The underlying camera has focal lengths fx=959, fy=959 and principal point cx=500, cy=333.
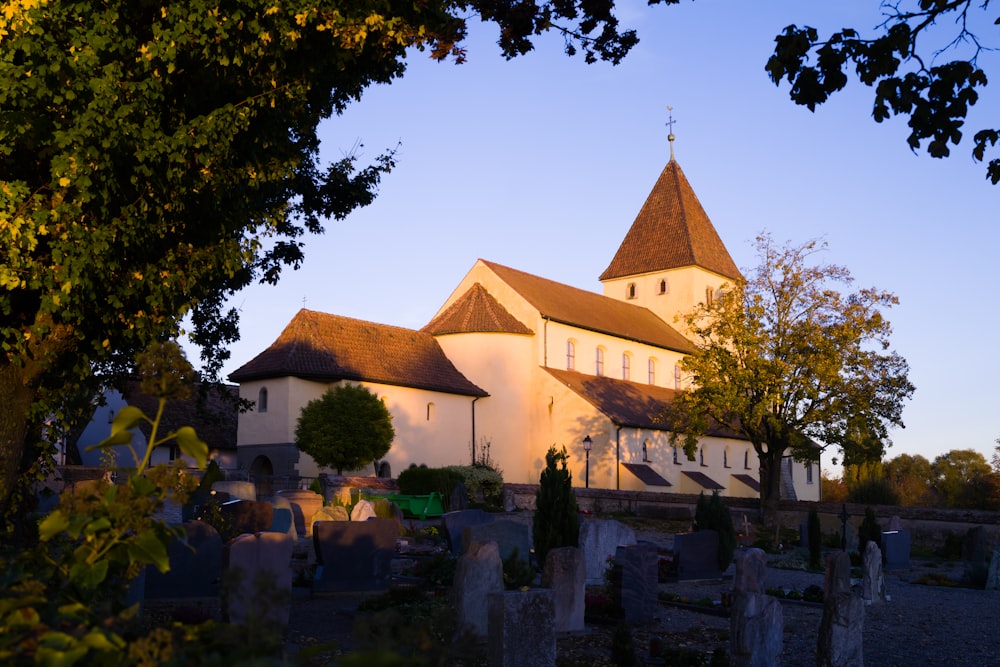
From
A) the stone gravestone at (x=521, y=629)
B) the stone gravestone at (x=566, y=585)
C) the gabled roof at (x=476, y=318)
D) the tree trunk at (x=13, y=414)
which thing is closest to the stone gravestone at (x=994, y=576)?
the stone gravestone at (x=566, y=585)

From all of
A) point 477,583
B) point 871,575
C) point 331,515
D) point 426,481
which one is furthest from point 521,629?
point 426,481

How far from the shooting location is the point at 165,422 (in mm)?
39469

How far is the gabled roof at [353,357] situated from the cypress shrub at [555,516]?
2528 centimetres

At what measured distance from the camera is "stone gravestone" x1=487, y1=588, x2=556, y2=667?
28.2 feet

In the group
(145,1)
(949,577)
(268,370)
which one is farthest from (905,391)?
(145,1)

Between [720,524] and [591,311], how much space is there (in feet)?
118

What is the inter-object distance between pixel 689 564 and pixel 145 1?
13.2 meters

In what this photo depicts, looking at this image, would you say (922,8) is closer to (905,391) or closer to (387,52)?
(387,52)

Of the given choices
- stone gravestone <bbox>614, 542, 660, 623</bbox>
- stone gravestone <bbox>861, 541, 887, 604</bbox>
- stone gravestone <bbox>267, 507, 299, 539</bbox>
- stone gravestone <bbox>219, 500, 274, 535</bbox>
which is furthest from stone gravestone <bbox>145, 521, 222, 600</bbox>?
stone gravestone <bbox>861, 541, 887, 604</bbox>

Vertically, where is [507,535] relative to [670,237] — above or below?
below

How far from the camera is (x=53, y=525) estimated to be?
3.19 m

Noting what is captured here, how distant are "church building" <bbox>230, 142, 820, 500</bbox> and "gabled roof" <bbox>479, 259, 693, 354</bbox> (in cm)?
13

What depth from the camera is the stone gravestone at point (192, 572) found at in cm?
1118

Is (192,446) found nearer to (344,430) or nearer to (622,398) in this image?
(344,430)
